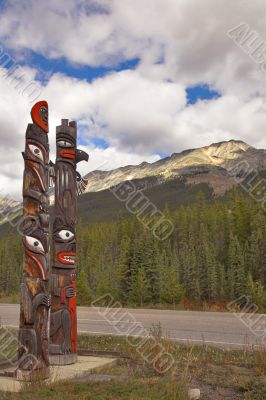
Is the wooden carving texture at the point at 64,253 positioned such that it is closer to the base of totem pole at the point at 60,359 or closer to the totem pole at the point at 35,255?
the base of totem pole at the point at 60,359

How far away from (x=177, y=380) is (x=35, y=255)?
11.8 ft

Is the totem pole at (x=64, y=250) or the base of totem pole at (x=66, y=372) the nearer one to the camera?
the base of totem pole at (x=66, y=372)

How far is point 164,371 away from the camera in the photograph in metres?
9.34

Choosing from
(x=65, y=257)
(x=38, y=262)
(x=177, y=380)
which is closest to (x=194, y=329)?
(x=65, y=257)

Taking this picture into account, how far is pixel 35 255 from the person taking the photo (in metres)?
9.06

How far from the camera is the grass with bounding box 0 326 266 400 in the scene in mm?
6992

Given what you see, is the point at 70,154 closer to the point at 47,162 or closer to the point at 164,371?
the point at 47,162

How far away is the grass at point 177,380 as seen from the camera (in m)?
6.99

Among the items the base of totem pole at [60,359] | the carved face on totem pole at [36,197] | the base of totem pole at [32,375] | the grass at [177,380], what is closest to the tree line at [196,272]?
the grass at [177,380]

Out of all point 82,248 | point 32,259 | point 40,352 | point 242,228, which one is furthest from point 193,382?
point 82,248

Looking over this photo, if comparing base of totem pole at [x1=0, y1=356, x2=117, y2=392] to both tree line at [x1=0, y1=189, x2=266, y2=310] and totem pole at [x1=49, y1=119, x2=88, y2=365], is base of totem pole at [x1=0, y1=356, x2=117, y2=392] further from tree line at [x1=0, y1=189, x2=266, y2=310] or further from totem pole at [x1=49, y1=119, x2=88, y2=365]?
tree line at [x1=0, y1=189, x2=266, y2=310]

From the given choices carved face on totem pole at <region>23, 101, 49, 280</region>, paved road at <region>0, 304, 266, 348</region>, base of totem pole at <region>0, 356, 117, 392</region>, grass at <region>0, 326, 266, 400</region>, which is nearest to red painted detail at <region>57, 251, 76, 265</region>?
carved face on totem pole at <region>23, 101, 49, 280</region>

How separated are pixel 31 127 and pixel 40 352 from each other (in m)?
4.52

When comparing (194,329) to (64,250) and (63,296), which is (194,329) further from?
(64,250)
